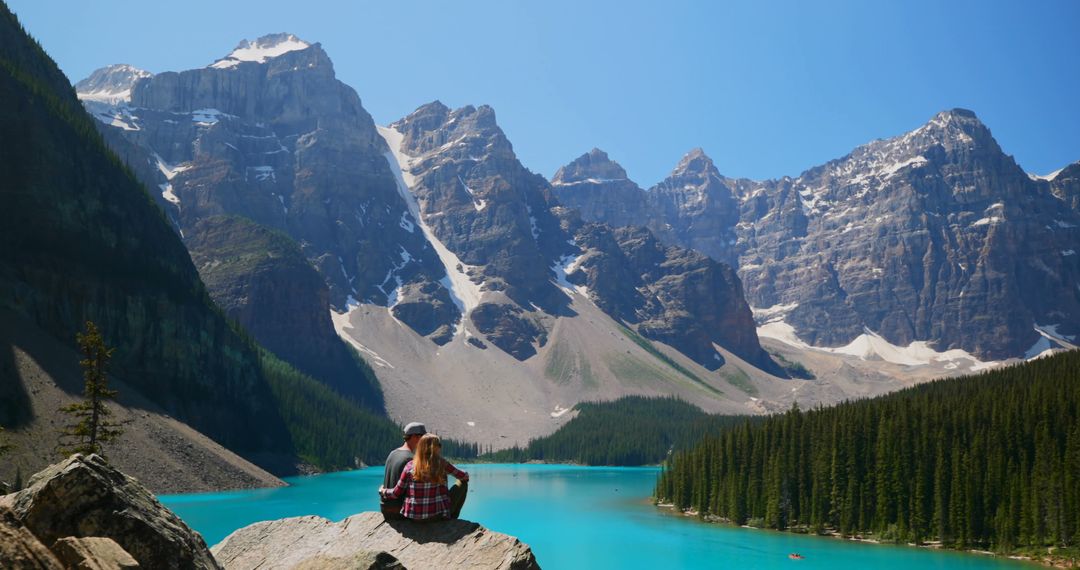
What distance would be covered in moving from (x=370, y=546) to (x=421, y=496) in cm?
110

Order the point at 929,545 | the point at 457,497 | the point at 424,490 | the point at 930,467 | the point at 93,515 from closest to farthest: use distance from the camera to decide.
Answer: the point at 93,515, the point at 424,490, the point at 457,497, the point at 929,545, the point at 930,467

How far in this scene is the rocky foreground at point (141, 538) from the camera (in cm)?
856

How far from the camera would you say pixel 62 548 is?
853cm

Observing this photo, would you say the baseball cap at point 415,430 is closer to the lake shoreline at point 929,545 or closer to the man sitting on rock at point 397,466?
the man sitting on rock at point 397,466

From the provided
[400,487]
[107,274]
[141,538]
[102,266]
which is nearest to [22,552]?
[141,538]

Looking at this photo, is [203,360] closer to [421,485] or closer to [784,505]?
[784,505]

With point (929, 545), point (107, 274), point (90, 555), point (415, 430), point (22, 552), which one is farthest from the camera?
point (107, 274)

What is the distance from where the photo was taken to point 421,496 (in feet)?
39.3

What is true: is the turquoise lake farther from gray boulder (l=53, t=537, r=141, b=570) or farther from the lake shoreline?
gray boulder (l=53, t=537, r=141, b=570)

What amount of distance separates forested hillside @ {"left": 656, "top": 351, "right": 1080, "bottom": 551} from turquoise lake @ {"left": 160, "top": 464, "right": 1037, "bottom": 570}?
4.44 m

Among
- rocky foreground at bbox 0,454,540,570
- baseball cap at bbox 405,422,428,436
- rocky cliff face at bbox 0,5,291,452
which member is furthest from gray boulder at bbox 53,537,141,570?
rocky cliff face at bbox 0,5,291,452

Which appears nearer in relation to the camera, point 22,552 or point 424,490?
point 22,552

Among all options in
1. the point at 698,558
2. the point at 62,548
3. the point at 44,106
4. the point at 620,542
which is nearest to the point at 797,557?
the point at 698,558

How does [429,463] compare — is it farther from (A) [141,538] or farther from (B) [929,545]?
(B) [929,545]
